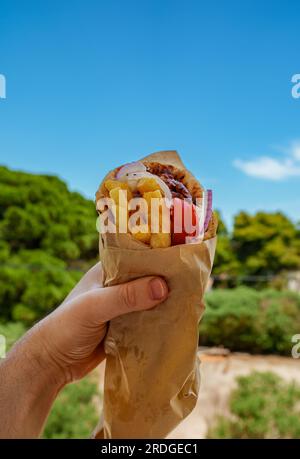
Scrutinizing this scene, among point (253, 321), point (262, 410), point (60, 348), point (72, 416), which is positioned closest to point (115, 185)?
point (60, 348)

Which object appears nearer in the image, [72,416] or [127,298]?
[127,298]

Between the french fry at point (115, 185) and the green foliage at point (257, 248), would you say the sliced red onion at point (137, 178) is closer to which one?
the french fry at point (115, 185)

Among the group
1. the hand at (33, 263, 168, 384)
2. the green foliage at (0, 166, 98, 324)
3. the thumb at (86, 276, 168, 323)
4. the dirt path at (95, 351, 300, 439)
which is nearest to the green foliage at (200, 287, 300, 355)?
the dirt path at (95, 351, 300, 439)

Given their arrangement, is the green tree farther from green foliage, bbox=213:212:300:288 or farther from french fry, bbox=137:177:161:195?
french fry, bbox=137:177:161:195

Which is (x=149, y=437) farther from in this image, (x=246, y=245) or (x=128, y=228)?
(x=246, y=245)

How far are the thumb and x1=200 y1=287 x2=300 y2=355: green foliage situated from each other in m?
4.74

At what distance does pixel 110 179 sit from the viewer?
0.79 meters

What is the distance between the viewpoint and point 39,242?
649cm

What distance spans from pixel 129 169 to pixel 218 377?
3.92 metres

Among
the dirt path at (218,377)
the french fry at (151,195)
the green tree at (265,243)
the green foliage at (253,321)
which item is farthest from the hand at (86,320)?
the green tree at (265,243)

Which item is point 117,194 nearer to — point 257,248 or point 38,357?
point 38,357

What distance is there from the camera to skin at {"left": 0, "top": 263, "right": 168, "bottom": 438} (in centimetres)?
76

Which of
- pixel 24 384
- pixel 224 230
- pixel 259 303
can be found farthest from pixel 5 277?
pixel 224 230

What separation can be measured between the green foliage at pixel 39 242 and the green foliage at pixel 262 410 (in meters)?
3.23
